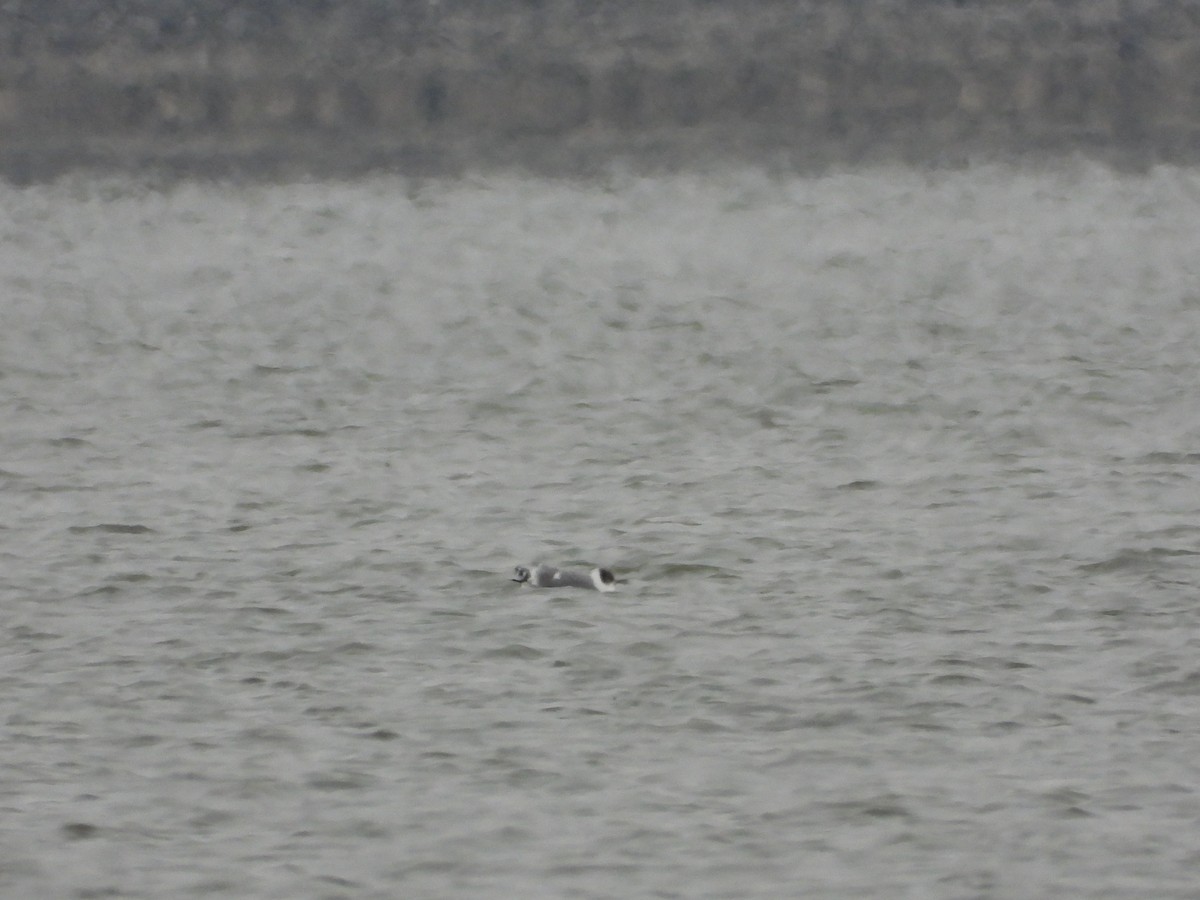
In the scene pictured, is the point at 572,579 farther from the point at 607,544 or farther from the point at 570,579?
the point at 607,544

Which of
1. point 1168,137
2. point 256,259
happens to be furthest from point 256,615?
point 1168,137

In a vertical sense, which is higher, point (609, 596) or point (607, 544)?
point (607, 544)

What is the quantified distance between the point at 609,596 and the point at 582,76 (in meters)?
38.4

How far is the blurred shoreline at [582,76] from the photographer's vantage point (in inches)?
1994

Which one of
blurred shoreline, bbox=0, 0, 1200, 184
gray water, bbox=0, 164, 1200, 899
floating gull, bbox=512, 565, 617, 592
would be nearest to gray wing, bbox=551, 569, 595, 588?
floating gull, bbox=512, 565, 617, 592

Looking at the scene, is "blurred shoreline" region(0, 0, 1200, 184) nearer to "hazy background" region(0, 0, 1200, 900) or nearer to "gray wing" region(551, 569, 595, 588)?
"hazy background" region(0, 0, 1200, 900)

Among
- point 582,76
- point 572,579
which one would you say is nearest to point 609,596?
point 572,579

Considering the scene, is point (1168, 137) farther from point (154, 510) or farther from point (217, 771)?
point (217, 771)

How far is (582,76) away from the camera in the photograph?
169 ft

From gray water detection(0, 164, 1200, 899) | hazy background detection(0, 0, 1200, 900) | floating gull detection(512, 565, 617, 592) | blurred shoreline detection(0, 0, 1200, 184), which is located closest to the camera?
gray water detection(0, 164, 1200, 899)

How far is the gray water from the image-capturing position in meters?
10.3

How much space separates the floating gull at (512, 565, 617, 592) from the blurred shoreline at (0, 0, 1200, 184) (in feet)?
118

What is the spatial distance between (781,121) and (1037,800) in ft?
137

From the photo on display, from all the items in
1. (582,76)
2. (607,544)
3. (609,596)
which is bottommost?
(609,596)
